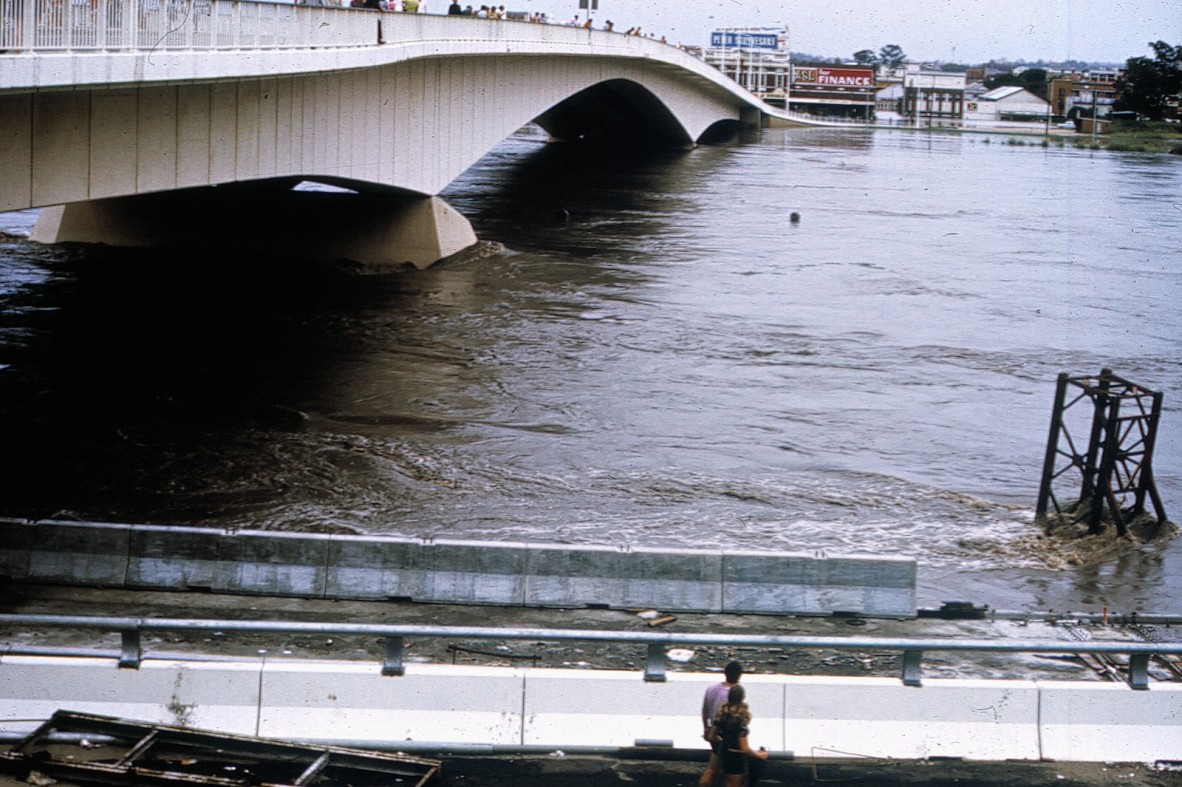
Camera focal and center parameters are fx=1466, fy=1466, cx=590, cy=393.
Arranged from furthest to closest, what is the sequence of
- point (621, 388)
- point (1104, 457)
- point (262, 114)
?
point (621, 388)
point (262, 114)
point (1104, 457)

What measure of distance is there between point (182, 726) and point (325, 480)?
10949 millimetres

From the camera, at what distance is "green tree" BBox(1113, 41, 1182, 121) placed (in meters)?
101

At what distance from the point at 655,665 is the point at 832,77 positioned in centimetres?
16942

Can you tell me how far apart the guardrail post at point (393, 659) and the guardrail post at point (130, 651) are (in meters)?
1.59

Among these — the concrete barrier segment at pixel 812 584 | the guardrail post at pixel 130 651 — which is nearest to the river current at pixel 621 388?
the concrete barrier segment at pixel 812 584

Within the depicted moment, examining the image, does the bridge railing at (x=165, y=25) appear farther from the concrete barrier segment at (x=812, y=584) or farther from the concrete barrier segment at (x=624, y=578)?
the concrete barrier segment at (x=812, y=584)

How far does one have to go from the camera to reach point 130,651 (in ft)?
31.1

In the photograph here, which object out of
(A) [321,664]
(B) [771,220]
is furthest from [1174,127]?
(A) [321,664]

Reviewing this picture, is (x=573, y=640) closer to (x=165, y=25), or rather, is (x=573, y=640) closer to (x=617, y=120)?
(x=165, y=25)

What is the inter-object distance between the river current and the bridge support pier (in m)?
0.59

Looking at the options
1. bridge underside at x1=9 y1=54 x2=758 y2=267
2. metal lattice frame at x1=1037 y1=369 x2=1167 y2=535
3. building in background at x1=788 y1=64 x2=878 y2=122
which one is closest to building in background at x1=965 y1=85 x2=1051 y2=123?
building in background at x1=788 y1=64 x2=878 y2=122

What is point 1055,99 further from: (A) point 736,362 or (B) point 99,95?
(B) point 99,95

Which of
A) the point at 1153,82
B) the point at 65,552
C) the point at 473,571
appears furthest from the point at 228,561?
the point at 1153,82

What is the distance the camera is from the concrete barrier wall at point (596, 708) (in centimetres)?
938
